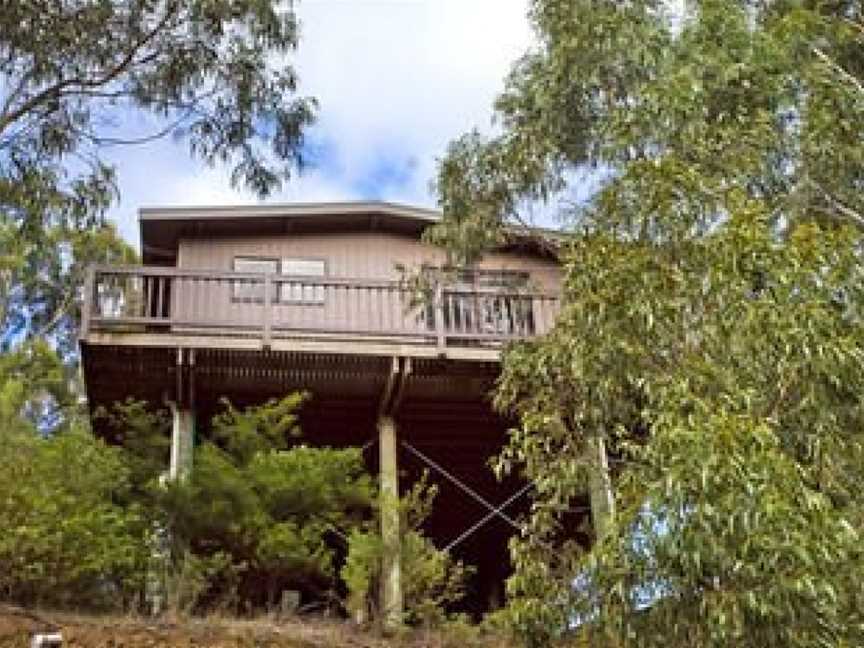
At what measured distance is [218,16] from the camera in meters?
13.6

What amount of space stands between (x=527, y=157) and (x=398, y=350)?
107 inches

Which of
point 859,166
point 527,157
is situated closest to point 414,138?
point 527,157

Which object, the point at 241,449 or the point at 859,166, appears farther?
the point at 241,449

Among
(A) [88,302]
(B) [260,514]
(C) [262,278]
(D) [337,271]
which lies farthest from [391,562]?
(D) [337,271]

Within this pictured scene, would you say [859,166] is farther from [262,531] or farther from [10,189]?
[10,189]

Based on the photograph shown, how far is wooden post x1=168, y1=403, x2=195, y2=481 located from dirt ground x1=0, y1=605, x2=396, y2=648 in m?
2.59

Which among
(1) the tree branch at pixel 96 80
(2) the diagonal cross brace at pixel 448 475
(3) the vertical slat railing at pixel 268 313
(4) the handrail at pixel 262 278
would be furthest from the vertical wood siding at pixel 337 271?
(1) the tree branch at pixel 96 80

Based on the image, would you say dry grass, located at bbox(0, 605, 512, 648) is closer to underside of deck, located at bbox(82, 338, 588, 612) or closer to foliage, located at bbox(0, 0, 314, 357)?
underside of deck, located at bbox(82, 338, 588, 612)

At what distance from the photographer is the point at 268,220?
17516 mm

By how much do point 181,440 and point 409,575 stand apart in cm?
367

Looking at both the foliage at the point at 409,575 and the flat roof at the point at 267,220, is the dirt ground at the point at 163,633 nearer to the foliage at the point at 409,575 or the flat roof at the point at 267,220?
the foliage at the point at 409,575

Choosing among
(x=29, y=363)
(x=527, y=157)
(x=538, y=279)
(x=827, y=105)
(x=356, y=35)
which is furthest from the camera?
(x=29, y=363)

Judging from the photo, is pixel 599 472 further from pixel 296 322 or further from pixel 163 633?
pixel 296 322

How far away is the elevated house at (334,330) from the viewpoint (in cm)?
1424
